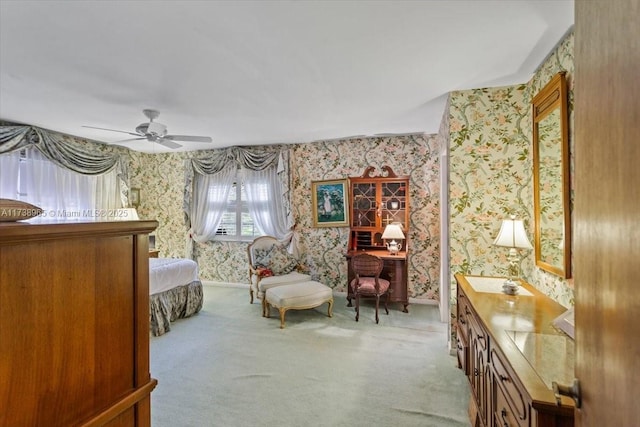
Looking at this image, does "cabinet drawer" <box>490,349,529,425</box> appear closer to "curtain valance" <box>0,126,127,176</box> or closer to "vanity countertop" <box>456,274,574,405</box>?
"vanity countertop" <box>456,274,574,405</box>

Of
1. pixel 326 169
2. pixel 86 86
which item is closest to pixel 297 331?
pixel 326 169

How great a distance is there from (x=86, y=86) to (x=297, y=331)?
314 cm

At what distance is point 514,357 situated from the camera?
1.22 metres

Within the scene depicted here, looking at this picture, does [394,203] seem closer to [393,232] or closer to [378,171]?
[393,232]

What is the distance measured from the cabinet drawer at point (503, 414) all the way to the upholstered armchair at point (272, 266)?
9.60ft

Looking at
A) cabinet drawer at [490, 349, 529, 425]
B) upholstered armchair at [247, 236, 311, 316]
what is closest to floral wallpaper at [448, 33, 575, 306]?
cabinet drawer at [490, 349, 529, 425]

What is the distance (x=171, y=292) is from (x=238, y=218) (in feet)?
6.19

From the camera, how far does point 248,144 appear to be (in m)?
5.01

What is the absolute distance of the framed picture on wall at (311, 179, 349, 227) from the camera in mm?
4637

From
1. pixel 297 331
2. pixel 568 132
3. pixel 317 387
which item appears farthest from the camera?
pixel 297 331

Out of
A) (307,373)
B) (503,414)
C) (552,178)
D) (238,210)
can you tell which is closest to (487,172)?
(552,178)

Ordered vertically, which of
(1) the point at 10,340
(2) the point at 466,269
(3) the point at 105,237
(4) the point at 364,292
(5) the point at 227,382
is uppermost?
(3) the point at 105,237

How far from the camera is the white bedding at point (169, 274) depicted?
11.3 ft

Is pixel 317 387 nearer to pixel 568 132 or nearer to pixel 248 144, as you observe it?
pixel 568 132
